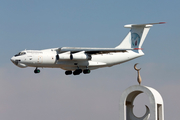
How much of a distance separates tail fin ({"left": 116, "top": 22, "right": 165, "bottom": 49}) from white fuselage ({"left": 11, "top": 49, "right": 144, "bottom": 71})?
1286 millimetres

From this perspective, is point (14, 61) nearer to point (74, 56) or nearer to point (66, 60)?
point (66, 60)

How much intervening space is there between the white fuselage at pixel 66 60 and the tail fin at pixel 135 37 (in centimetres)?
129

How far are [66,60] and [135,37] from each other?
8518 mm

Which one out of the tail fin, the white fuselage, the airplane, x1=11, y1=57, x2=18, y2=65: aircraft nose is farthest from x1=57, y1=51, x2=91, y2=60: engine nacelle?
the tail fin

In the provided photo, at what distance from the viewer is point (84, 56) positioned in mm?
39188

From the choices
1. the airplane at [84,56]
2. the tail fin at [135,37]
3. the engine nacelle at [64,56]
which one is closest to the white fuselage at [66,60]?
the airplane at [84,56]

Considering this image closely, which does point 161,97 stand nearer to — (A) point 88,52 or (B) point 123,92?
(B) point 123,92

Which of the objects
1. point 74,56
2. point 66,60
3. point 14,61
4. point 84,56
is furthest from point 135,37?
point 14,61

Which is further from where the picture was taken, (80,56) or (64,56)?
(80,56)

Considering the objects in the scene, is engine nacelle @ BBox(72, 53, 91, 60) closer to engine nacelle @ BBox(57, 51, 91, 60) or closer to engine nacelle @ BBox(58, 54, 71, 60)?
engine nacelle @ BBox(57, 51, 91, 60)

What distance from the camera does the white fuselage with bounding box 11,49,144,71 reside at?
3725 cm

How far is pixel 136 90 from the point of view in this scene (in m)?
31.2

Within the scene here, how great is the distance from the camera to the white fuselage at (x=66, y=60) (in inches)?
1467

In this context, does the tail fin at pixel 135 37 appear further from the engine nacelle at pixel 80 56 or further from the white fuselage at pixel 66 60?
the engine nacelle at pixel 80 56
